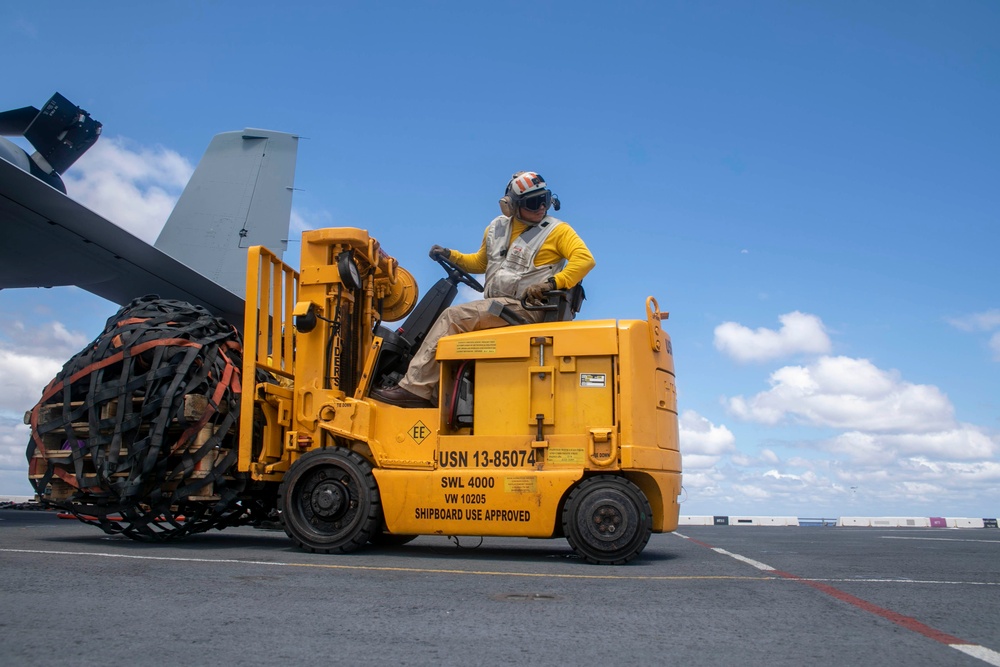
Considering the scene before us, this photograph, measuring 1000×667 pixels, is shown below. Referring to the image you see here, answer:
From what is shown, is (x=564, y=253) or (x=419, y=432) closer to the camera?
(x=419, y=432)

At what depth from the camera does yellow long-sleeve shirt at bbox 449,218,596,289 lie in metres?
6.87

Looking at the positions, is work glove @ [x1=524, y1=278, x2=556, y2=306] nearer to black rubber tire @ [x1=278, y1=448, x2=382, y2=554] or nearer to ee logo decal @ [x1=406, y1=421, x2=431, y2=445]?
ee logo decal @ [x1=406, y1=421, x2=431, y2=445]

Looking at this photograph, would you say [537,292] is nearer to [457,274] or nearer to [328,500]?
[457,274]

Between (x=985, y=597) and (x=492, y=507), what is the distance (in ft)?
10.8

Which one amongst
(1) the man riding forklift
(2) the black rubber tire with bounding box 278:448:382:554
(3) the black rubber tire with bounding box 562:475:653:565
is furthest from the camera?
(1) the man riding forklift

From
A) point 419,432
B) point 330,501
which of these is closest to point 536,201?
point 419,432

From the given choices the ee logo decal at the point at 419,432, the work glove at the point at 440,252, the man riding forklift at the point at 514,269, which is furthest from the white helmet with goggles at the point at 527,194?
the ee logo decal at the point at 419,432

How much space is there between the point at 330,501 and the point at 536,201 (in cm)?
309

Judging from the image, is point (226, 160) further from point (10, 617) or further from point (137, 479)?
point (10, 617)

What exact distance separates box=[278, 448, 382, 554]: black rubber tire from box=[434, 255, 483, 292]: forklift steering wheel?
6.43 feet

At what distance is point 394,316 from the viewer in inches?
322

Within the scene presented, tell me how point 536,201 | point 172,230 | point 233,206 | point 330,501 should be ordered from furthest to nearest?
point 172,230
point 233,206
point 536,201
point 330,501

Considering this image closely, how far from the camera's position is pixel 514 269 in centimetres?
723

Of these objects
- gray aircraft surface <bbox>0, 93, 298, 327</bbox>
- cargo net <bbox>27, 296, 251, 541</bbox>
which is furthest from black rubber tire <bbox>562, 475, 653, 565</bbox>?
gray aircraft surface <bbox>0, 93, 298, 327</bbox>
